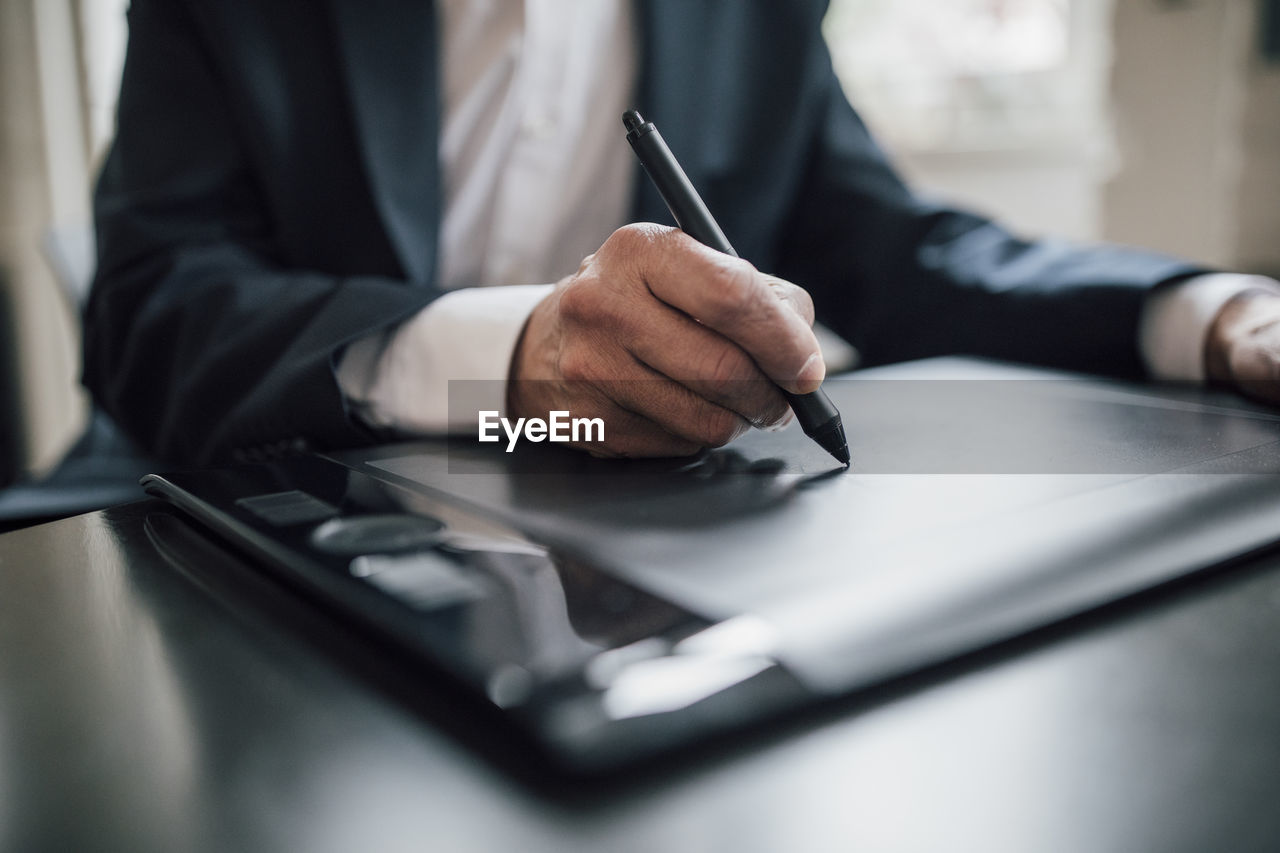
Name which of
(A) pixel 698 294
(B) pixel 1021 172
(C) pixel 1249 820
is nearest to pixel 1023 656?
(C) pixel 1249 820

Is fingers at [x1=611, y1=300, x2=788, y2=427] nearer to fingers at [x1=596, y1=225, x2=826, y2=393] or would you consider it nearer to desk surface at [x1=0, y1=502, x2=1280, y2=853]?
fingers at [x1=596, y1=225, x2=826, y2=393]

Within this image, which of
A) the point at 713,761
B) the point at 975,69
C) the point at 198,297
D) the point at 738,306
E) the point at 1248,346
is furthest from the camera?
the point at 975,69

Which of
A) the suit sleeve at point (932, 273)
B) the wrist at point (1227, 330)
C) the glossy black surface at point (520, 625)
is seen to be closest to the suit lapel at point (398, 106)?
the suit sleeve at point (932, 273)

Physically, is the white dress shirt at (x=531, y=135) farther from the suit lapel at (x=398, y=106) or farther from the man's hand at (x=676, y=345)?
the man's hand at (x=676, y=345)

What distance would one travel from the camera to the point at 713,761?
18cm

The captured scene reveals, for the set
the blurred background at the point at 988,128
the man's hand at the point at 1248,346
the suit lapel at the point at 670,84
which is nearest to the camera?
the man's hand at the point at 1248,346

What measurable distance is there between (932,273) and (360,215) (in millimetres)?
495

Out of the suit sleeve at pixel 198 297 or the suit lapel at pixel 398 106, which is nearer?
the suit sleeve at pixel 198 297

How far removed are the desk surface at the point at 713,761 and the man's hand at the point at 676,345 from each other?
0.16 m

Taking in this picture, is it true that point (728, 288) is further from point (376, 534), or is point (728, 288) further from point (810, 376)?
point (376, 534)

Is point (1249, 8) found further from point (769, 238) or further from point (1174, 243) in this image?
Answer: point (769, 238)

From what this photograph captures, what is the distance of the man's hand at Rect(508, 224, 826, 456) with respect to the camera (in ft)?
1.13

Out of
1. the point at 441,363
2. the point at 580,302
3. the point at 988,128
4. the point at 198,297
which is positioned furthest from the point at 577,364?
the point at 988,128

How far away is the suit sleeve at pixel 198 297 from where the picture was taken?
0.50 m
